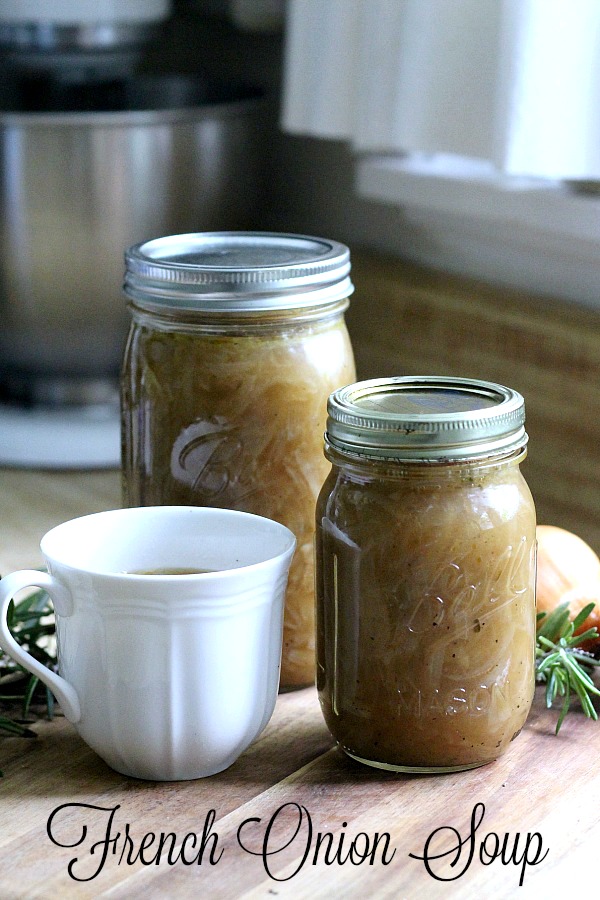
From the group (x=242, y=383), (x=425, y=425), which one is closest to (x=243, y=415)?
(x=242, y=383)

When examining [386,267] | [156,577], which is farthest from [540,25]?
[156,577]

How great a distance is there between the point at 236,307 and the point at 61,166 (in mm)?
637

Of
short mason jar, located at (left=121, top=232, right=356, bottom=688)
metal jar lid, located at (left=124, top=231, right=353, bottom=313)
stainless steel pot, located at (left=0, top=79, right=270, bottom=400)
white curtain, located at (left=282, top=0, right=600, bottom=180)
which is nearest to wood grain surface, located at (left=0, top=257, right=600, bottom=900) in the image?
short mason jar, located at (left=121, top=232, right=356, bottom=688)

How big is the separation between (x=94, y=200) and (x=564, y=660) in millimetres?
743

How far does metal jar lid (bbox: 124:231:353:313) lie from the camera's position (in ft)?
2.01

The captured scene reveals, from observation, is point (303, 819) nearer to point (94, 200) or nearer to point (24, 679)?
point (24, 679)

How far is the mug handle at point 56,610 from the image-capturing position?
56cm

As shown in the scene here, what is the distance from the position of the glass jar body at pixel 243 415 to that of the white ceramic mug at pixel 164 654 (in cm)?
5

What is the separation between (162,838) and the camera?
0.52m

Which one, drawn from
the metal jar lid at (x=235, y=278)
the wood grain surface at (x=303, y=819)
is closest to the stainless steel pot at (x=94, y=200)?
the metal jar lid at (x=235, y=278)

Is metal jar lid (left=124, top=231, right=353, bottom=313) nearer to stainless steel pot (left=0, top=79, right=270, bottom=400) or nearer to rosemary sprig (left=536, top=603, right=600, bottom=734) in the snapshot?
rosemary sprig (left=536, top=603, right=600, bottom=734)

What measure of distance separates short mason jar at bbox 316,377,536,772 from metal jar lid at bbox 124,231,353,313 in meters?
0.07

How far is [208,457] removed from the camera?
2.06 ft

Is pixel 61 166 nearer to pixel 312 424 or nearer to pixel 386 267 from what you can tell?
pixel 386 267
